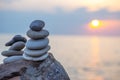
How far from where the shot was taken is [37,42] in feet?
21.8

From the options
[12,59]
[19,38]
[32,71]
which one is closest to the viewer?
[32,71]

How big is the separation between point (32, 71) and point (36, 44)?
1.28 feet

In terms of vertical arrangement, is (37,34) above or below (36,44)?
above

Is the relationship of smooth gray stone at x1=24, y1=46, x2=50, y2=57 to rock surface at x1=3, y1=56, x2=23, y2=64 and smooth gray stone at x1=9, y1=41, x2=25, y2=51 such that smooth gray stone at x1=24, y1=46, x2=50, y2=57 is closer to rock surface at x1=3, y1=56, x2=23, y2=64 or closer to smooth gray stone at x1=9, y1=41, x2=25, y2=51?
rock surface at x1=3, y1=56, x2=23, y2=64

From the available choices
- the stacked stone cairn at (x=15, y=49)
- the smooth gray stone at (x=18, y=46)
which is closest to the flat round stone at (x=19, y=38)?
the stacked stone cairn at (x=15, y=49)

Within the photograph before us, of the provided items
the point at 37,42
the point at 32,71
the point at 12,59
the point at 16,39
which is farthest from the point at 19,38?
the point at 32,71

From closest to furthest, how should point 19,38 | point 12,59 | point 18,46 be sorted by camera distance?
point 12,59 → point 18,46 → point 19,38

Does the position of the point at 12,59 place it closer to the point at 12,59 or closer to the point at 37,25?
the point at 12,59

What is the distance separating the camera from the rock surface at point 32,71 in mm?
6582

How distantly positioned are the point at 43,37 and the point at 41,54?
0.81 ft

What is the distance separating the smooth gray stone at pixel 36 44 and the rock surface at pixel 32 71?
0.75 ft

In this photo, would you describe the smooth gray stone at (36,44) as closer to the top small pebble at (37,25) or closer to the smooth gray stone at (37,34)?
the smooth gray stone at (37,34)

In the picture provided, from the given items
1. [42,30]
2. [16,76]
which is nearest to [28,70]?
[16,76]

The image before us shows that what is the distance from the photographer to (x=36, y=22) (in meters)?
6.63
